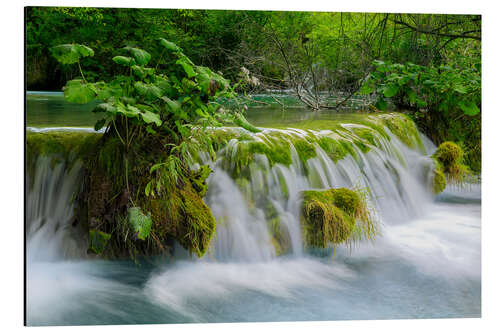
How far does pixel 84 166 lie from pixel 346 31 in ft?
6.47

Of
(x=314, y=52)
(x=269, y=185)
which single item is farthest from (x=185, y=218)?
(x=314, y=52)

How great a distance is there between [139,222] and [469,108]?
2.45 m

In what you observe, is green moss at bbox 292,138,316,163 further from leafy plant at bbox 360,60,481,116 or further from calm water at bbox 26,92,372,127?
leafy plant at bbox 360,60,481,116

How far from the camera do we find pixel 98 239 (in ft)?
9.46

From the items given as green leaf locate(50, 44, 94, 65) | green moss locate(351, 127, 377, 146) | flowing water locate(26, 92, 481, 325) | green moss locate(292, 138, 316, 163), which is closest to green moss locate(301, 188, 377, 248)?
flowing water locate(26, 92, 481, 325)

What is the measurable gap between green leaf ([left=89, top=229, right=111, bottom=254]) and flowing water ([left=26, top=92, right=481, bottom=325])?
0.11 metres

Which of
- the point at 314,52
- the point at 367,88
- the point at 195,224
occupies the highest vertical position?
the point at 314,52

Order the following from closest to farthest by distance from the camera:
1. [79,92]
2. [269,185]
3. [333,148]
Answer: [79,92] → [269,185] → [333,148]

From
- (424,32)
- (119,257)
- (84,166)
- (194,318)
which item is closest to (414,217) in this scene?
(424,32)

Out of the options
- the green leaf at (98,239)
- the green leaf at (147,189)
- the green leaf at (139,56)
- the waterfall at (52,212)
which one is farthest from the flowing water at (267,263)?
the green leaf at (139,56)

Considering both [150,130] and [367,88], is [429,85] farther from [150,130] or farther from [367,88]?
[150,130]

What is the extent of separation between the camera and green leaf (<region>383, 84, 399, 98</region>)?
3.67 meters

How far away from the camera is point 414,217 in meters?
3.60

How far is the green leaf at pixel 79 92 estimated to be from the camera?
2587mm
